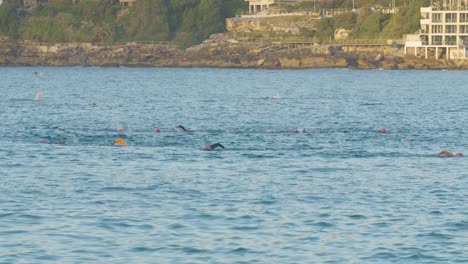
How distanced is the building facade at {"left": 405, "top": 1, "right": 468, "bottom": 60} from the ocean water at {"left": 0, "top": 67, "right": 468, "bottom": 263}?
110697 millimetres

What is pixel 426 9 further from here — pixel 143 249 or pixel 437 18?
pixel 143 249

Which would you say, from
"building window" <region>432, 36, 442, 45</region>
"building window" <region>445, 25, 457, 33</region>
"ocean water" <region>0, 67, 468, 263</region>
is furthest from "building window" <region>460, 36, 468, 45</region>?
"ocean water" <region>0, 67, 468, 263</region>

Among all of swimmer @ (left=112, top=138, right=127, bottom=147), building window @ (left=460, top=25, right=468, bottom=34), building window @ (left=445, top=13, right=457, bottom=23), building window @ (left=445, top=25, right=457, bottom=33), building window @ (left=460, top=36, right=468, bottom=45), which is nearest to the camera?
swimmer @ (left=112, top=138, right=127, bottom=147)

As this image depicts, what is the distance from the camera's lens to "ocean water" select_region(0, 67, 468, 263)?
29.7 m

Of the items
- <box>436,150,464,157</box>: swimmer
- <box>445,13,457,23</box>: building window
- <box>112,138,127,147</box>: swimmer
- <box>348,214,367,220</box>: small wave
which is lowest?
<box>436,150,464,157</box>: swimmer

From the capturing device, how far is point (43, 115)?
7488cm

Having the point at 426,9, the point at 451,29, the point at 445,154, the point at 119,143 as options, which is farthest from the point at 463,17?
the point at 445,154

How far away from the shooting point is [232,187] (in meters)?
40.1

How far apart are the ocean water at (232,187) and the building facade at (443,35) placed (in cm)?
11070

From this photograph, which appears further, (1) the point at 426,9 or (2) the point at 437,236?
(1) the point at 426,9

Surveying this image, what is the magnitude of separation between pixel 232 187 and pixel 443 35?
159126 millimetres

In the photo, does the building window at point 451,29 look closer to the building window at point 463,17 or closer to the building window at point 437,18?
the building window at point 463,17

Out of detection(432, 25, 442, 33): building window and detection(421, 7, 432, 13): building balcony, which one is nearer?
detection(432, 25, 442, 33): building window

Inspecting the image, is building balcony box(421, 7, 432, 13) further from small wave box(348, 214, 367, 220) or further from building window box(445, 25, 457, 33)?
small wave box(348, 214, 367, 220)
